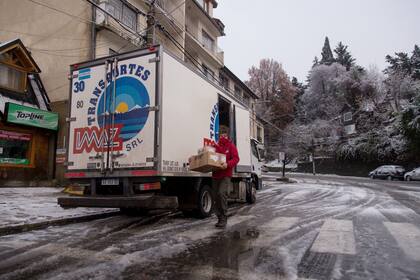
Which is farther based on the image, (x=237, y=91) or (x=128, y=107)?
(x=237, y=91)

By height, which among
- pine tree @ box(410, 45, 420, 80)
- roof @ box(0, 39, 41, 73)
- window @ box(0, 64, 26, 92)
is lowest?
window @ box(0, 64, 26, 92)

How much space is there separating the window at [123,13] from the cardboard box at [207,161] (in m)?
13.2

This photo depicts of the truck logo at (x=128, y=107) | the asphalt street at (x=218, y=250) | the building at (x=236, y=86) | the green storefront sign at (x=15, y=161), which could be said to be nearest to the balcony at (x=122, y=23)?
the green storefront sign at (x=15, y=161)

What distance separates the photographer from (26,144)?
54.8 feet

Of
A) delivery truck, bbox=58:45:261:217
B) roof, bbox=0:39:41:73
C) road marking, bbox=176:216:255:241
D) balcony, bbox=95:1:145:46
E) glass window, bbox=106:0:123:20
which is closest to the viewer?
road marking, bbox=176:216:255:241

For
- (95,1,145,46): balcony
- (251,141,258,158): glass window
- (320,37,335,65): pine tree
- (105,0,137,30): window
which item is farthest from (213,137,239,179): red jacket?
(320,37,335,65): pine tree

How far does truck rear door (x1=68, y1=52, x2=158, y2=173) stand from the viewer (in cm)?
700

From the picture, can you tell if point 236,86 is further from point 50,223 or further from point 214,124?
point 50,223

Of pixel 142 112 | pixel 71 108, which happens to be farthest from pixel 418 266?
pixel 71 108

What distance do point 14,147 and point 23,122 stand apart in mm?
1584

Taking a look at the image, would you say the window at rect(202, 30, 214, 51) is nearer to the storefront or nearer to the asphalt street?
the storefront

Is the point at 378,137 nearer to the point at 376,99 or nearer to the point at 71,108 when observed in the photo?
→ the point at 376,99

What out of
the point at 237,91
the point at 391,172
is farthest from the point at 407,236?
the point at 237,91

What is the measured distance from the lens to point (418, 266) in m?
4.30
